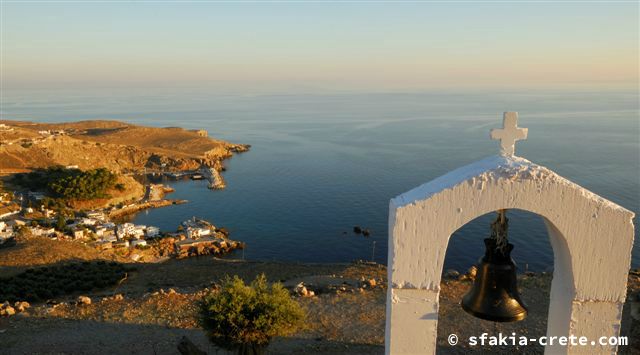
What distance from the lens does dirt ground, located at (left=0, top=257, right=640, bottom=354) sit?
530 inches

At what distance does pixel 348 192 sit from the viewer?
73125 mm

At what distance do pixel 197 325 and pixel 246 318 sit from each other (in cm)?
254

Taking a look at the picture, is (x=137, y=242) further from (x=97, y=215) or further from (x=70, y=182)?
(x=70, y=182)

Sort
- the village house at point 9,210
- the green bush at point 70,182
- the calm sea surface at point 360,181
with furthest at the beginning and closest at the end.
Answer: the green bush at point 70,182 → the village house at point 9,210 → the calm sea surface at point 360,181

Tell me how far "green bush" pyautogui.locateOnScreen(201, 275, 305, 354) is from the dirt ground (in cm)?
132

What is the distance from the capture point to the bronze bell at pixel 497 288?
527cm

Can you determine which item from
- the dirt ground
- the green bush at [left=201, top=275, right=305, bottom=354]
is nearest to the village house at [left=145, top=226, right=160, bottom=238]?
the dirt ground

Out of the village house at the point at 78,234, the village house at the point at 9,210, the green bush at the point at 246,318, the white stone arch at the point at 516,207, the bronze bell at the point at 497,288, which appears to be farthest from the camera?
the village house at the point at 9,210

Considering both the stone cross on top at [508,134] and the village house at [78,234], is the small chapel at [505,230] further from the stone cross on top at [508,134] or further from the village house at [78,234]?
the village house at [78,234]

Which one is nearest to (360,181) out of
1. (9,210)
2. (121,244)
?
(121,244)

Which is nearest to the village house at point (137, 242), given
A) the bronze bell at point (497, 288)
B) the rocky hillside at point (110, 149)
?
the rocky hillside at point (110, 149)

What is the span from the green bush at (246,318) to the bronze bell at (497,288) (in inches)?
264

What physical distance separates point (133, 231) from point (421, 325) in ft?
166

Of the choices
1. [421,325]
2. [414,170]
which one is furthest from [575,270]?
[414,170]
